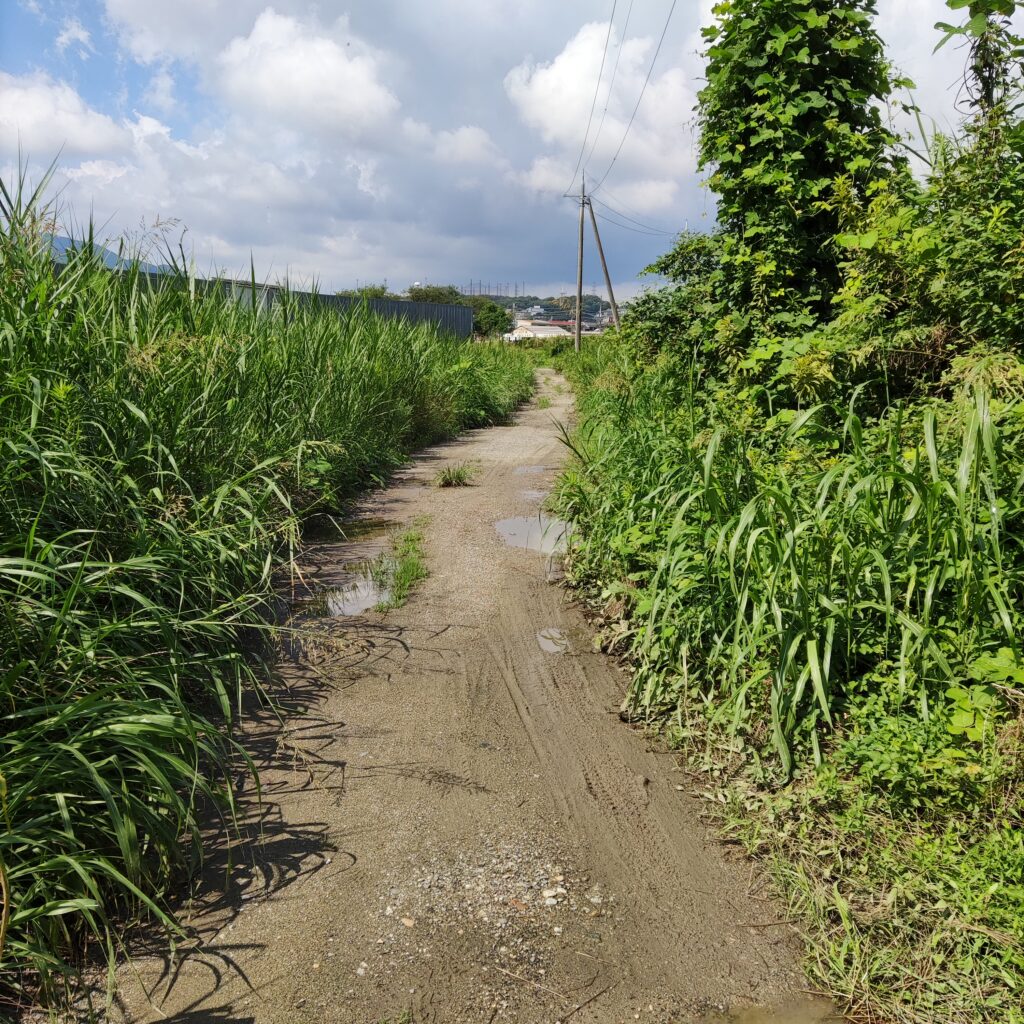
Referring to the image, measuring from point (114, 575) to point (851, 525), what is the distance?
2699mm

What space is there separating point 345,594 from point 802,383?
2.84 meters

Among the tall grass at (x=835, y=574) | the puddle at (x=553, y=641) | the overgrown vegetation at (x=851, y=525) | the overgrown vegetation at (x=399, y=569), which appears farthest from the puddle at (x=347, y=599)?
the tall grass at (x=835, y=574)

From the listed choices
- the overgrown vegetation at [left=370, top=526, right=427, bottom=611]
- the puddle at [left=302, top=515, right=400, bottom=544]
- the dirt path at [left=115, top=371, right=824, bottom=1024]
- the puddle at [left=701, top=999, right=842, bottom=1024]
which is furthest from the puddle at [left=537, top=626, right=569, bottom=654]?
the puddle at [left=701, top=999, right=842, bottom=1024]

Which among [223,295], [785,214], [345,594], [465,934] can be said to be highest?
[785,214]

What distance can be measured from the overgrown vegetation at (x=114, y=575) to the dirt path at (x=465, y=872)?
258 millimetres

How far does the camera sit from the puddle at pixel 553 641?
4.08 meters

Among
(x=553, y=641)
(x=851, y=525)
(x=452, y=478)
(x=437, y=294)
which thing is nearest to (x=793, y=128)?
(x=851, y=525)

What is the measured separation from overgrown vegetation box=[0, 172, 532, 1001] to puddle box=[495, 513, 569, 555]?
2.81 feet

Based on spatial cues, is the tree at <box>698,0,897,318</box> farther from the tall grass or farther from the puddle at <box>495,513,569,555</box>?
the puddle at <box>495,513,569,555</box>

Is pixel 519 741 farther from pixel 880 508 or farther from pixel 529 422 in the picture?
pixel 529 422

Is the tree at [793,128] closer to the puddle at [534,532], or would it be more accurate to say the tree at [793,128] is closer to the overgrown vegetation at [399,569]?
the puddle at [534,532]

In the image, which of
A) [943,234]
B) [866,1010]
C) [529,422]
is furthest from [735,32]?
[529,422]

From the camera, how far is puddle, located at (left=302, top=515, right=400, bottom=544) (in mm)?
5801

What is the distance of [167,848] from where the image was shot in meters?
2.26
